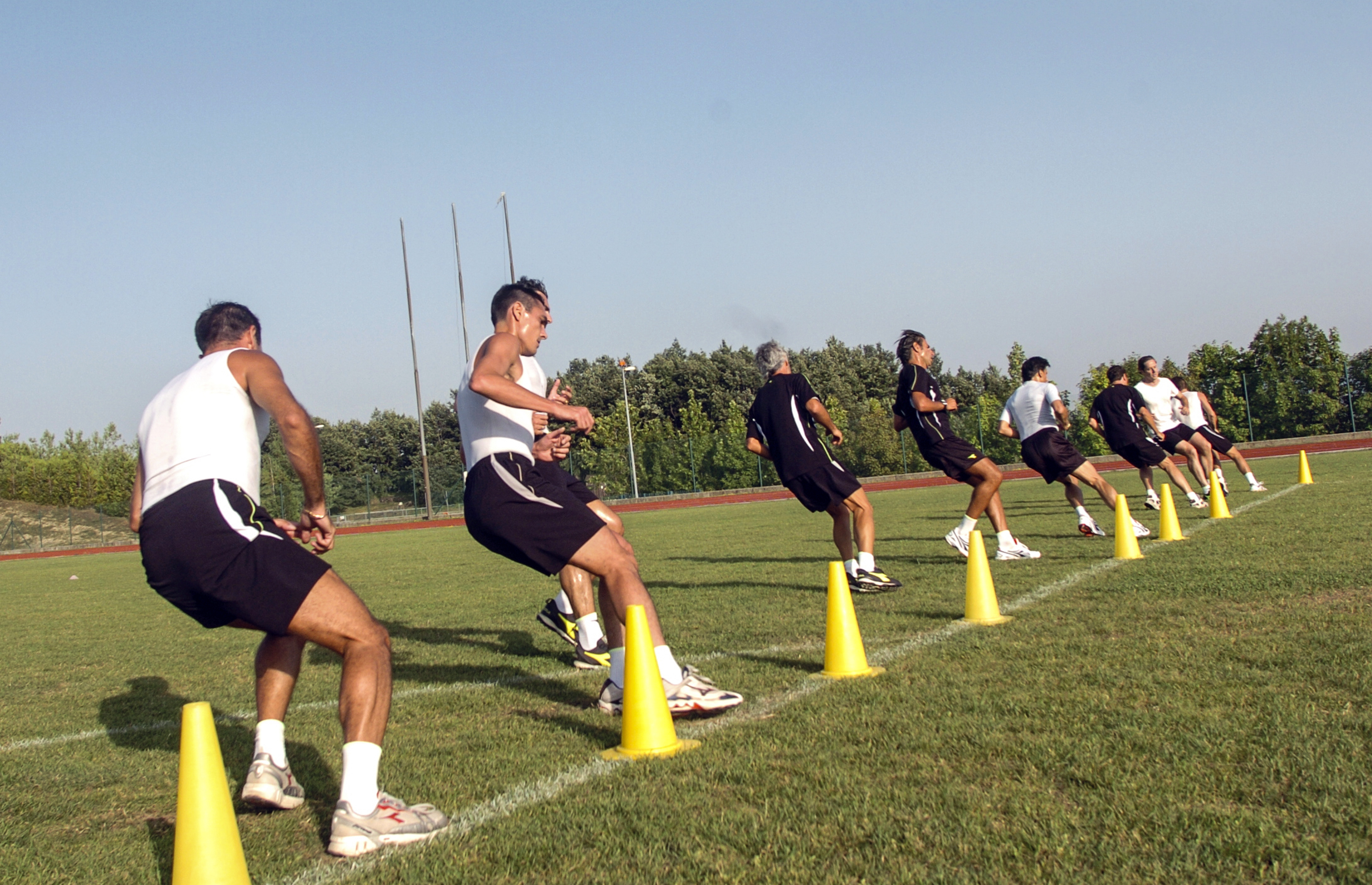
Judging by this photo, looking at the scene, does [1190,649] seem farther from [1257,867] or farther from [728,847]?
[728,847]

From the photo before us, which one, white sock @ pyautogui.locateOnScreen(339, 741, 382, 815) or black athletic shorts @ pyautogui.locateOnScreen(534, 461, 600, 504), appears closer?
white sock @ pyautogui.locateOnScreen(339, 741, 382, 815)

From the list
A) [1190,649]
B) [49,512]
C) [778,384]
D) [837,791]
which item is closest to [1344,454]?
[778,384]

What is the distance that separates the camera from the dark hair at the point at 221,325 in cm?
368

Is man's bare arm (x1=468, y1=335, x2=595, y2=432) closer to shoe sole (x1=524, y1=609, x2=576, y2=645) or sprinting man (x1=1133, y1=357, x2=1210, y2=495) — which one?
shoe sole (x1=524, y1=609, x2=576, y2=645)

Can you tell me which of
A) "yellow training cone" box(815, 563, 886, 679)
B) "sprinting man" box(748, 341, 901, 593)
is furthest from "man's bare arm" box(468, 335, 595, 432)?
"sprinting man" box(748, 341, 901, 593)

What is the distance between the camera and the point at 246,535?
320 cm

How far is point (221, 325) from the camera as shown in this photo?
3682mm

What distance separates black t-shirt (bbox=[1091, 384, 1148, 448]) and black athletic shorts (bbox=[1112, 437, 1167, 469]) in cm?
3

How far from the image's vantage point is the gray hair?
844 centimetres

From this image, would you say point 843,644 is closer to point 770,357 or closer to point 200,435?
point 200,435

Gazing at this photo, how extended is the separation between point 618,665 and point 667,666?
0.85ft

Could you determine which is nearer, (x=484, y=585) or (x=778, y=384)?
(x=778, y=384)

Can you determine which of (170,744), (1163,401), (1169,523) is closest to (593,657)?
(170,744)

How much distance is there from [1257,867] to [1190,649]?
2.47 m
